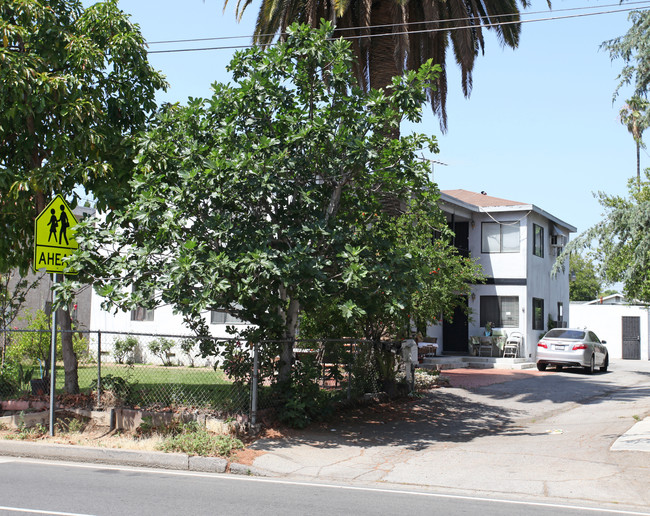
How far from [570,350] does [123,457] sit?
1736 centimetres

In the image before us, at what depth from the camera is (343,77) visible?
11320 millimetres

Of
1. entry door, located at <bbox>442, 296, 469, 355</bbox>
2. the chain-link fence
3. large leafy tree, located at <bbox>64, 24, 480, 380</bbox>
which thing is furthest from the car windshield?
large leafy tree, located at <bbox>64, 24, 480, 380</bbox>

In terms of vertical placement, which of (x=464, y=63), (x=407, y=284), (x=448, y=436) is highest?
(x=464, y=63)

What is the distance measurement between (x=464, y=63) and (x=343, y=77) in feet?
23.7

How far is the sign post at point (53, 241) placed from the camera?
34.8ft

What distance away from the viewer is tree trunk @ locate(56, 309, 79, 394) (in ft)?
40.9

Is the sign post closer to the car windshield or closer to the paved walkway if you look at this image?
the paved walkway

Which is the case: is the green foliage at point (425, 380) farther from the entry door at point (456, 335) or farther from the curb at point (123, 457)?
the entry door at point (456, 335)

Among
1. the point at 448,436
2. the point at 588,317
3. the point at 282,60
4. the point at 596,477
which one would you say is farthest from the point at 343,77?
the point at 588,317

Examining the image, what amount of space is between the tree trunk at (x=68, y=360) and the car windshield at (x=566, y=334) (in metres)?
A: 16.6

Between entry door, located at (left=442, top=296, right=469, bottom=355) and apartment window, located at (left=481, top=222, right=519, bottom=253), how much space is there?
3.02 meters

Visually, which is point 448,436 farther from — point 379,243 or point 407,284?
point 379,243

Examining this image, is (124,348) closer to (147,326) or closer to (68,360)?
(147,326)

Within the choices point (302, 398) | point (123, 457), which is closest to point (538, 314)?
point (302, 398)
